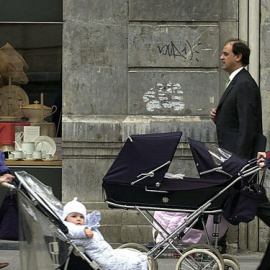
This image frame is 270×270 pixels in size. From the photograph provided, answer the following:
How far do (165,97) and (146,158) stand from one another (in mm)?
2566

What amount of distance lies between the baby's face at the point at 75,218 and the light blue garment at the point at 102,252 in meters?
0.06

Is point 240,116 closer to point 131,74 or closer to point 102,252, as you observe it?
point 102,252

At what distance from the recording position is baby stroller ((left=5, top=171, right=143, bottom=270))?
6191mm

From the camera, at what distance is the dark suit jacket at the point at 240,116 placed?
734cm

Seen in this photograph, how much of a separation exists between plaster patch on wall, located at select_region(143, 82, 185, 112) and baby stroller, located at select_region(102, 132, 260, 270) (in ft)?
8.01

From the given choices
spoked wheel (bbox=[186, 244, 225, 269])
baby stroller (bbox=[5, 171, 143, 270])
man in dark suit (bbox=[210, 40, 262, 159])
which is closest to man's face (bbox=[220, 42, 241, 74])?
man in dark suit (bbox=[210, 40, 262, 159])

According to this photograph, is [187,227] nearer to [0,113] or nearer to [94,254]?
[94,254]

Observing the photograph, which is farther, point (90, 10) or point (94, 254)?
point (90, 10)

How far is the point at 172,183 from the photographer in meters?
6.98

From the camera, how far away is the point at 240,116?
7426 mm

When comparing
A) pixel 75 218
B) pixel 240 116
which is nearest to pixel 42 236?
pixel 75 218

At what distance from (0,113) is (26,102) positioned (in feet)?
1.08

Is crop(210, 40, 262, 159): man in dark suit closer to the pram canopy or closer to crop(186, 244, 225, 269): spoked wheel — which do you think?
the pram canopy

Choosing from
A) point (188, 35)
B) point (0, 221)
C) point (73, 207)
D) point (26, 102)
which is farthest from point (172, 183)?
point (26, 102)
